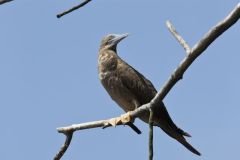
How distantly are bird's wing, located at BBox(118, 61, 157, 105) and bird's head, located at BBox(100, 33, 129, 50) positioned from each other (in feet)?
4.06

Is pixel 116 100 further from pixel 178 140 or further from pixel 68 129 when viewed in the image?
pixel 68 129

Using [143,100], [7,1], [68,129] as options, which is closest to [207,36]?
[7,1]

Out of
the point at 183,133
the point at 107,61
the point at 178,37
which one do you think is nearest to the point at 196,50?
the point at 178,37

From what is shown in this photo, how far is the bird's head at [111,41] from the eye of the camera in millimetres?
12547

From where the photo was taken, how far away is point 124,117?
8.50 metres

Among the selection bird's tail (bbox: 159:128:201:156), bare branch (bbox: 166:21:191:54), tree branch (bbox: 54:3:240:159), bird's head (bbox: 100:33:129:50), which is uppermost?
bird's head (bbox: 100:33:129:50)

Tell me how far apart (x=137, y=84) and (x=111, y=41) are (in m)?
1.73

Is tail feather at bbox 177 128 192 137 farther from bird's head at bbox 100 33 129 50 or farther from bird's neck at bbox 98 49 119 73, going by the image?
bird's head at bbox 100 33 129 50

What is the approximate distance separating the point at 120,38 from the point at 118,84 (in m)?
1.73

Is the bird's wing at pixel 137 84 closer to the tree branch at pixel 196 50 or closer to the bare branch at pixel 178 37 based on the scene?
the tree branch at pixel 196 50

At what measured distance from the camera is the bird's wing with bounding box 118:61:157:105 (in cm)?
1098

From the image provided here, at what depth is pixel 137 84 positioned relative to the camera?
11.1m

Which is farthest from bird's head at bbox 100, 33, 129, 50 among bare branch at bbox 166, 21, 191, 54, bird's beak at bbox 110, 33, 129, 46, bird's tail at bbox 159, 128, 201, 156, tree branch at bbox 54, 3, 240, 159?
bare branch at bbox 166, 21, 191, 54

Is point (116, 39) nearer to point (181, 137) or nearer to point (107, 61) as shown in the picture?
point (107, 61)
